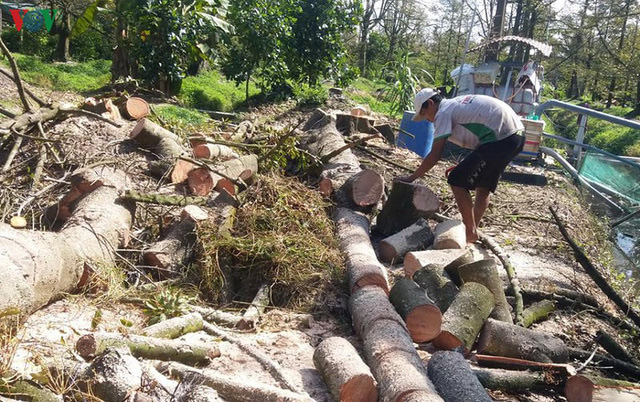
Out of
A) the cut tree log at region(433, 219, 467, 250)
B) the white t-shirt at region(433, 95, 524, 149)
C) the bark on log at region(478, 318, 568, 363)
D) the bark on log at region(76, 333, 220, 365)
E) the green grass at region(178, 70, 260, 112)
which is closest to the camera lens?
the bark on log at region(76, 333, 220, 365)

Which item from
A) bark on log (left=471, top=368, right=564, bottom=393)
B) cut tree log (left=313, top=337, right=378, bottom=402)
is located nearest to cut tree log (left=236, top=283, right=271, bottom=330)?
cut tree log (left=313, top=337, right=378, bottom=402)

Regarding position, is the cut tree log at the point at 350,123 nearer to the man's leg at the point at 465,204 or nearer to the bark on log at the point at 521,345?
the man's leg at the point at 465,204

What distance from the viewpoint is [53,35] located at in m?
16.8

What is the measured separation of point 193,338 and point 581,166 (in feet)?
25.8

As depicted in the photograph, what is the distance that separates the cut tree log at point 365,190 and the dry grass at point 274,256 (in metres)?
0.64

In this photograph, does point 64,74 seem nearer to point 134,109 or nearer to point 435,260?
point 134,109

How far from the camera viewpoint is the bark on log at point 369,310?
12.0ft

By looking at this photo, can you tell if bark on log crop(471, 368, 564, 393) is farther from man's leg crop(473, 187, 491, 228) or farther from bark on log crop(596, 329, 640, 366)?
man's leg crop(473, 187, 491, 228)

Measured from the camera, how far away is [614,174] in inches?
335

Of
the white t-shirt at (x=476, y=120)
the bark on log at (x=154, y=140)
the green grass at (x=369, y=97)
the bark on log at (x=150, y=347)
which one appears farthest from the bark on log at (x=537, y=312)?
the green grass at (x=369, y=97)

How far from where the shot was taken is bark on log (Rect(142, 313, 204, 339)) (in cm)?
327

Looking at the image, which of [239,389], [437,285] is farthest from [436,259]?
[239,389]

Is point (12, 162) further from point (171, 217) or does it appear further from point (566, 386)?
point (566, 386)

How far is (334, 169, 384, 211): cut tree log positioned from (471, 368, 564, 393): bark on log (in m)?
2.49
